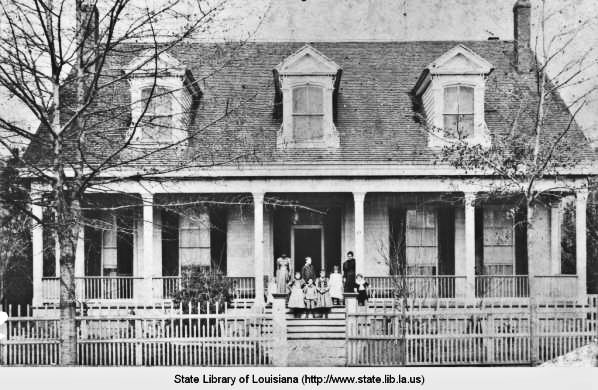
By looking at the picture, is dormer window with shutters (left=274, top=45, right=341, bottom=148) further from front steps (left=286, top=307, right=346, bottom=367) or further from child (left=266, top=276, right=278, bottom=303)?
front steps (left=286, top=307, right=346, bottom=367)

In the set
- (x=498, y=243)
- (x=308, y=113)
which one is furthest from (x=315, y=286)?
(x=498, y=243)

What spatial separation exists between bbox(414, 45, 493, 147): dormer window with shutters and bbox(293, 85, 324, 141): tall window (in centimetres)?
301

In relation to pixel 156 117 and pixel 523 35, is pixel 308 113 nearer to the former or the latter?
pixel 523 35

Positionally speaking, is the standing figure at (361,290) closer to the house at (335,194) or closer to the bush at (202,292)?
the house at (335,194)

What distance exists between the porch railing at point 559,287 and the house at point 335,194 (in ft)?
0.09

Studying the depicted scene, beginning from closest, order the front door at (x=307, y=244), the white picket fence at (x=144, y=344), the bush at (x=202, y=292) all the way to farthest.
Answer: the white picket fence at (x=144, y=344) < the bush at (x=202, y=292) < the front door at (x=307, y=244)

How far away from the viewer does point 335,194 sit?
18797 millimetres

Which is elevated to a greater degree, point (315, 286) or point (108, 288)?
point (315, 286)

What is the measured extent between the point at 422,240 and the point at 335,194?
283 centimetres

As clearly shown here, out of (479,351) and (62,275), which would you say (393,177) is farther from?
(62,275)

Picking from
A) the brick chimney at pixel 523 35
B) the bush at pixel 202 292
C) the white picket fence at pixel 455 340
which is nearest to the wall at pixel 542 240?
the brick chimney at pixel 523 35

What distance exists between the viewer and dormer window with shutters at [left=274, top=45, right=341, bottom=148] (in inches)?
694

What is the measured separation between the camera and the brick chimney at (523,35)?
65.7ft

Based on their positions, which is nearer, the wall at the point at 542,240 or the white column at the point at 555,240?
the white column at the point at 555,240
